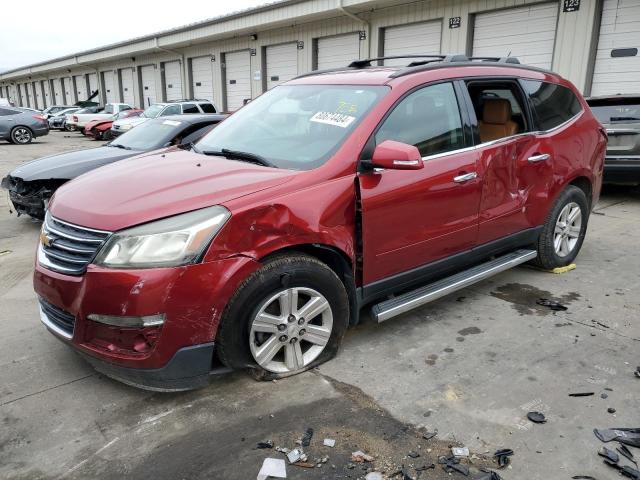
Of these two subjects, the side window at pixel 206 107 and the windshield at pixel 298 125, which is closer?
the windshield at pixel 298 125

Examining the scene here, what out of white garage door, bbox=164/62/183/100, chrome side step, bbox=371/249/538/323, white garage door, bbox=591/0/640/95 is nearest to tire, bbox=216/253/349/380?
chrome side step, bbox=371/249/538/323

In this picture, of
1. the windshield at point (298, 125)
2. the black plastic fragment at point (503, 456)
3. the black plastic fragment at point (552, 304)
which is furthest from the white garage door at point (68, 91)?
the black plastic fragment at point (503, 456)

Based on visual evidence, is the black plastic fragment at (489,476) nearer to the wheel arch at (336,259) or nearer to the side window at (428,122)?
the wheel arch at (336,259)

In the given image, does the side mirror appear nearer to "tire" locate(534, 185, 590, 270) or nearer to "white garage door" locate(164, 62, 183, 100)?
"tire" locate(534, 185, 590, 270)

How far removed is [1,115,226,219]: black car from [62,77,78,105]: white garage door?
42.4 meters

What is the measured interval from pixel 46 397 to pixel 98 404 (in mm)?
325

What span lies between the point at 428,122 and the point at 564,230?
212cm

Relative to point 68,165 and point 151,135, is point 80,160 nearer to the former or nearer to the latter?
point 68,165

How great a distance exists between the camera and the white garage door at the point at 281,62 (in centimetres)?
1961

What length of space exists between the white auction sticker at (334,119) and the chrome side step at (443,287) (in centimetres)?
118

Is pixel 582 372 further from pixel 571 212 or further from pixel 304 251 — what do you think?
pixel 571 212

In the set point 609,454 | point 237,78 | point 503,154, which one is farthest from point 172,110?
point 609,454

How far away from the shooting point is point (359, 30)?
54.7 feet

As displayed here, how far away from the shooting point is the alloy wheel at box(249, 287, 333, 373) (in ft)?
9.34
